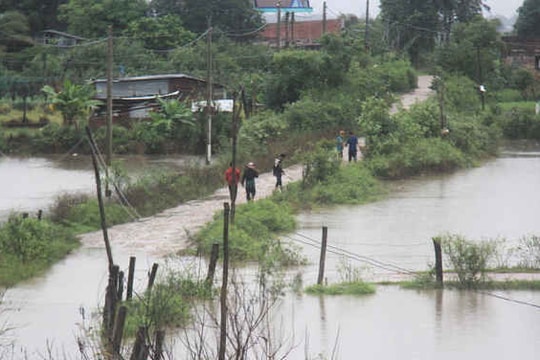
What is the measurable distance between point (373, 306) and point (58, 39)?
40.8 m

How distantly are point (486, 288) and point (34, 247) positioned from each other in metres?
7.06

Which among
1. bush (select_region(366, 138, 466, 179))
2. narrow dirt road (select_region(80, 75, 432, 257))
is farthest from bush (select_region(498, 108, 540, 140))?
narrow dirt road (select_region(80, 75, 432, 257))

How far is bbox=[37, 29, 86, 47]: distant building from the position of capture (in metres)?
50.7

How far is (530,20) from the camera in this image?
201 feet

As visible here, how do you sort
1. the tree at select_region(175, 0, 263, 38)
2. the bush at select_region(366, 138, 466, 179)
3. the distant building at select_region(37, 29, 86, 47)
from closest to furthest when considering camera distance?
the bush at select_region(366, 138, 466, 179), the distant building at select_region(37, 29, 86, 47), the tree at select_region(175, 0, 263, 38)

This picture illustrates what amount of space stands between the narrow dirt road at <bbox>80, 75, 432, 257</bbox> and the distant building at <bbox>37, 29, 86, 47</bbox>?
92.7ft

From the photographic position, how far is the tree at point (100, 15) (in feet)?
165

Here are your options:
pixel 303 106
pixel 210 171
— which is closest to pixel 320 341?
pixel 210 171

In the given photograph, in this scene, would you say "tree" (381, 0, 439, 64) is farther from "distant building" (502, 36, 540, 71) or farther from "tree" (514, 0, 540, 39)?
"tree" (514, 0, 540, 39)

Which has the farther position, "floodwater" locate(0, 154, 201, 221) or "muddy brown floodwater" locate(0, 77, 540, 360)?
"floodwater" locate(0, 154, 201, 221)

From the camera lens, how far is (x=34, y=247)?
56.6 feet

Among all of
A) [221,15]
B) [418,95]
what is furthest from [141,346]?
[221,15]

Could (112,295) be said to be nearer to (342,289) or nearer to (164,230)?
(342,289)

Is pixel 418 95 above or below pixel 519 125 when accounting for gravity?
above
